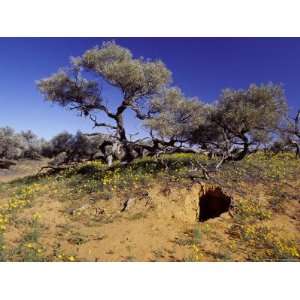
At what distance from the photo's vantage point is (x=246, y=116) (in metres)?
15.6

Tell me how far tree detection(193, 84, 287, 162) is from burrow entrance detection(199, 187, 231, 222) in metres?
3.32

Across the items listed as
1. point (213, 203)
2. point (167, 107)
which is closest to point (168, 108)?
point (167, 107)

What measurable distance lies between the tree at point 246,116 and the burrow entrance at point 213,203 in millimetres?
3324

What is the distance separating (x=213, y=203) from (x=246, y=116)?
5.11 m

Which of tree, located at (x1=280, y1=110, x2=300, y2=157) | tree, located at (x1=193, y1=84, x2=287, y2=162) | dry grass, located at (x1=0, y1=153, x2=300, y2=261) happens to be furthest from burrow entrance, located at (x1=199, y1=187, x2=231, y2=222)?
tree, located at (x1=280, y1=110, x2=300, y2=157)

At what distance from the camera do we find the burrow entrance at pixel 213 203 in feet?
40.6

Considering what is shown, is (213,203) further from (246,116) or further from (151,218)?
(246,116)

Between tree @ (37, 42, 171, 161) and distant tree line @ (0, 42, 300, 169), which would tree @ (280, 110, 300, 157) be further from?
tree @ (37, 42, 171, 161)

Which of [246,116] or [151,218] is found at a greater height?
[246,116]

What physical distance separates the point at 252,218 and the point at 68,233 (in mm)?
6150

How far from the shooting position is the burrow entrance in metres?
12.4

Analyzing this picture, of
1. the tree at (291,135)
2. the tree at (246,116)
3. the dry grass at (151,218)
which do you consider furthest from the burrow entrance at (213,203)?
the tree at (291,135)

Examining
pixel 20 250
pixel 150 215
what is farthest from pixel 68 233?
pixel 150 215
